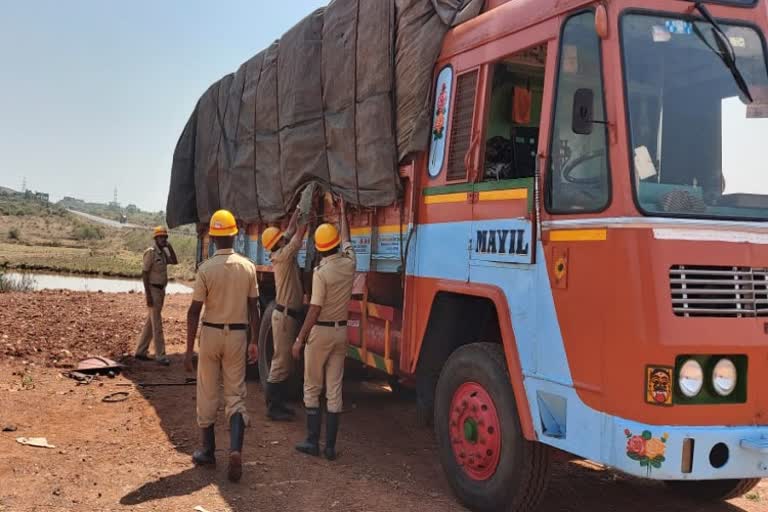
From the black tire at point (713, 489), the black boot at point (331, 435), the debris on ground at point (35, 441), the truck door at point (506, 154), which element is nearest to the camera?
the truck door at point (506, 154)

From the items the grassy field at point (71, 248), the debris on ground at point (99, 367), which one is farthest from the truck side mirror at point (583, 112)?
the grassy field at point (71, 248)

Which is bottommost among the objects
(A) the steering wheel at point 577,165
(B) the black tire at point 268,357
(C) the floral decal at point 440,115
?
(B) the black tire at point 268,357

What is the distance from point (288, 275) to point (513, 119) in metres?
3.13

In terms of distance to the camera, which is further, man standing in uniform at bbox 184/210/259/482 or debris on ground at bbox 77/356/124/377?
debris on ground at bbox 77/356/124/377

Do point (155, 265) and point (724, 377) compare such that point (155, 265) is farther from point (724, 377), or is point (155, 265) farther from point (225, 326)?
point (724, 377)

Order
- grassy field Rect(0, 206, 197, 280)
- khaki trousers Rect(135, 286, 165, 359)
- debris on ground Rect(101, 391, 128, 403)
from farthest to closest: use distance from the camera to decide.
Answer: grassy field Rect(0, 206, 197, 280) → khaki trousers Rect(135, 286, 165, 359) → debris on ground Rect(101, 391, 128, 403)

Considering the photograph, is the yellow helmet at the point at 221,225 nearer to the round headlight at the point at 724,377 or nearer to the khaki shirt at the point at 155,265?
the round headlight at the point at 724,377

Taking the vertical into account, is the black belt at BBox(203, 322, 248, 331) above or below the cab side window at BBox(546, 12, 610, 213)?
below

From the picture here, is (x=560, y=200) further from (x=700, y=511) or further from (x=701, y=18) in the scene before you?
(x=700, y=511)

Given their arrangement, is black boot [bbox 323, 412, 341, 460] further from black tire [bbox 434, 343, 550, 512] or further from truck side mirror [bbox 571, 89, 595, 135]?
truck side mirror [bbox 571, 89, 595, 135]

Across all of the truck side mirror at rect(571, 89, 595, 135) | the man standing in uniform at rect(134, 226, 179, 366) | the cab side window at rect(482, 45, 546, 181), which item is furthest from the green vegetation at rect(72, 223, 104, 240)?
the truck side mirror at rect(571, 89, 595, 135)

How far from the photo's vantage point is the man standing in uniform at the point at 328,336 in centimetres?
604

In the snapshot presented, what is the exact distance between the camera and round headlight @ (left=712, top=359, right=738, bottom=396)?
360 cm

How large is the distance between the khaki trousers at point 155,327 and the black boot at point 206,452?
4.77 m
